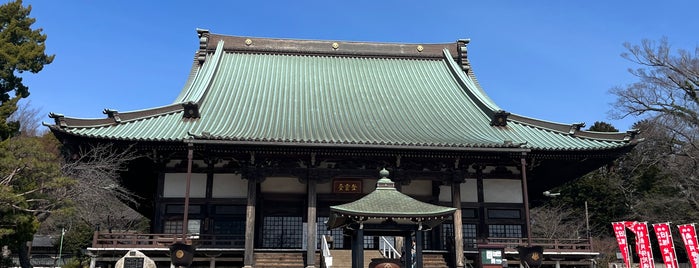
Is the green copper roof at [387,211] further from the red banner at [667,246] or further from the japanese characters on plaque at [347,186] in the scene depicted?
the red banner at [667,246]

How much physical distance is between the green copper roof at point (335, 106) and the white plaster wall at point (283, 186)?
2093 mm

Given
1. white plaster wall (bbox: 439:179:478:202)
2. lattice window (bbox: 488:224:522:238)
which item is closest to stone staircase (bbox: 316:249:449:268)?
white plaster wall (bbox: 439:179:478:202)

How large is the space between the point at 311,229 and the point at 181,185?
490cm

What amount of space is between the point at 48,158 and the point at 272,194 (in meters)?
7.03

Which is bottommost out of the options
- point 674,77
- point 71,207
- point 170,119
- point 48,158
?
point 71,207

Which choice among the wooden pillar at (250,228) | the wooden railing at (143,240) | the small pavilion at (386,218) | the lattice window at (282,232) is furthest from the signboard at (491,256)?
the wooden railing at (143,240)

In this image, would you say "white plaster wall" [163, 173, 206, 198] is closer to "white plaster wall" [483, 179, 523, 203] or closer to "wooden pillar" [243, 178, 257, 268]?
"wooden pillar" [243, 178, 257, 268]

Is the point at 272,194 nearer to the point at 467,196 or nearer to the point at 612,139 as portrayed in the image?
the point at 467,196

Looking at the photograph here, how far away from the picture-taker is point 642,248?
69.5 ft

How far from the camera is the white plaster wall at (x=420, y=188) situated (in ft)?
65.1

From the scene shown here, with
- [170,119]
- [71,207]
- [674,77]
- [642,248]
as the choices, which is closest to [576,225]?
[674,77]

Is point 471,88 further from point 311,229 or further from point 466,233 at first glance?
point 311,229

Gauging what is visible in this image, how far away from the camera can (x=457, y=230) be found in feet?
56.8

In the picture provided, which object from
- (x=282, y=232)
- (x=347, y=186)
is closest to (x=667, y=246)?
(x=347, y=186)
